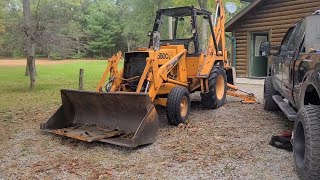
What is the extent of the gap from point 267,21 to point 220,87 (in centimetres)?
752

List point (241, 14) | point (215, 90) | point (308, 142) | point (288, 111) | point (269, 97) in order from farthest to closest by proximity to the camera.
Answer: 1. point (241, 14)
2. point (215, 90)
3. point (269, 97)
4. point (288, 111)
5. point (308, 142)

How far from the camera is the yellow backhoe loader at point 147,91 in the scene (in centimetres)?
618

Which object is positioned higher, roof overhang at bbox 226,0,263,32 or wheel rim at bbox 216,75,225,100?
roof overhang at bbox 226,0,263,32

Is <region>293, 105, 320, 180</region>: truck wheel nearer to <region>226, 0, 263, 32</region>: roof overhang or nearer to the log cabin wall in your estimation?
the log cabin wall

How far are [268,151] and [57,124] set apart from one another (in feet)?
12.2

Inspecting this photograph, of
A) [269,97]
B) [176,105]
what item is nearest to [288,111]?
[176,105]

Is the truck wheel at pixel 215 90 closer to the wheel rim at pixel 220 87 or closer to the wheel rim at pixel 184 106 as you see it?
the wheel rim at pixel 220 87

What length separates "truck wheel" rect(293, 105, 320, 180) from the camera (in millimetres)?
3838

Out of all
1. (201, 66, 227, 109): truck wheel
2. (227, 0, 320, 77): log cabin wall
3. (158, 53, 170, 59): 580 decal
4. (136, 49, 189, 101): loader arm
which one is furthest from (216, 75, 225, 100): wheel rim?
(227, 0, 320, 77): log cabin wall

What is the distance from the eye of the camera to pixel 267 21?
15922mm

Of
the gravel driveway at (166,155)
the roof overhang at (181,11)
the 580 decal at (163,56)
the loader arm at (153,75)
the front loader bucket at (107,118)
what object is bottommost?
the gravel driveway at (166,155)

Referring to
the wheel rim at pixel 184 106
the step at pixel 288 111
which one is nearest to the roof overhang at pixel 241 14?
the step at pixel 288 111

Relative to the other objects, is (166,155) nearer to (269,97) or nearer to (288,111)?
(288,111)

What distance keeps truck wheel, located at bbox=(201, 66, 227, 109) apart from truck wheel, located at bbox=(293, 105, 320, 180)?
4349 mm
